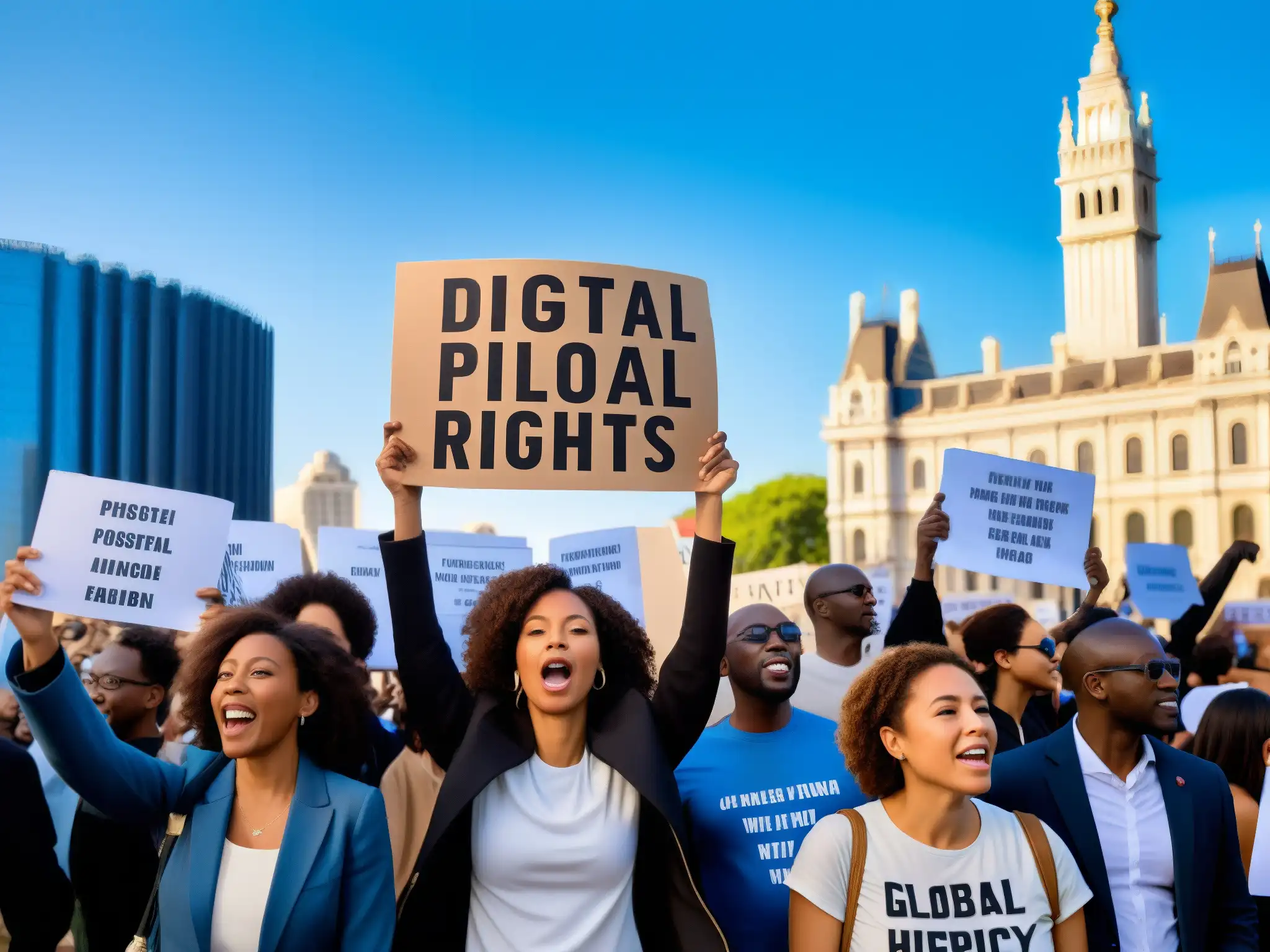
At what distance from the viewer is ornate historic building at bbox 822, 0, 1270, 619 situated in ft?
178

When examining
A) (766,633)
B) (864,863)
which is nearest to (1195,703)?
(766,633)

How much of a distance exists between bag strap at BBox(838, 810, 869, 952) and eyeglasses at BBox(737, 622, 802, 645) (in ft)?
2.66

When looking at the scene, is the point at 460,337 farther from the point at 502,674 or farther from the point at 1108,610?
the point at 1108,610

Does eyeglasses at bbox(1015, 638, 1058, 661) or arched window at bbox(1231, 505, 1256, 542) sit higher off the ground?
arched window at bbox(1231, 505, 1256, 542)

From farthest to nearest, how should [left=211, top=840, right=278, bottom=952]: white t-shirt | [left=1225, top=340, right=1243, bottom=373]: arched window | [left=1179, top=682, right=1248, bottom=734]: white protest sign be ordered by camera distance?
[left=1225, top=340, right=1243, bottom=373]: arched window → [left=1179, top=682, right=1248, bottom=734]: white protest sign → [left=211, top=840, right=278, bottom=952]: white t-shirt

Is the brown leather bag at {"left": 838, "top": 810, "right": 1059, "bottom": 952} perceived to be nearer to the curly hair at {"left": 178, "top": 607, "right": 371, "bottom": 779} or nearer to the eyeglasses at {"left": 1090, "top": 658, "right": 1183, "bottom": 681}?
the eyeglasses at {"left": 1090, "top": 658, "right": 1183, "bottom": 681}

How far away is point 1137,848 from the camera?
120 inches

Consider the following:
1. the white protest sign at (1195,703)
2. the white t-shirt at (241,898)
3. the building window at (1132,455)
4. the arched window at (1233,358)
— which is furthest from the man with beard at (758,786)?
the building window at (1132,455)

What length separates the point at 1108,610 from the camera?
5.18 metres

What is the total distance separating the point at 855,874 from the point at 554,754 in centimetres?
66

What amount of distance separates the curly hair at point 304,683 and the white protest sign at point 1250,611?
39.7 feet

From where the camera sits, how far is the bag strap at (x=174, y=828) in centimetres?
262

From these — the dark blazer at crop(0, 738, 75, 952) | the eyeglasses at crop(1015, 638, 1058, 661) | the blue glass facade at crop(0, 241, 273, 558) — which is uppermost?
the blue glass facade at crop(0, 241, 273, 558)

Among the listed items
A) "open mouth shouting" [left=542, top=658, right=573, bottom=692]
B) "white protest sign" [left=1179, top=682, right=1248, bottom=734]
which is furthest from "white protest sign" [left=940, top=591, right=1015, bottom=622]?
"open mouth shouting" [left=542, top=658, right=573, bottom=692]
